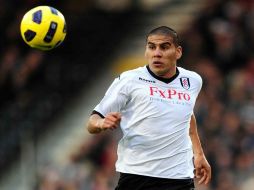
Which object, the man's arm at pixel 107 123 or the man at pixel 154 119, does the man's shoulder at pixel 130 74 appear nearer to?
the man at pixel 154 119

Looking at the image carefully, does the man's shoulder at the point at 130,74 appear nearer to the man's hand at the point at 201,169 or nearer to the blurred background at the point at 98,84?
the man's hand at the point at 201,169

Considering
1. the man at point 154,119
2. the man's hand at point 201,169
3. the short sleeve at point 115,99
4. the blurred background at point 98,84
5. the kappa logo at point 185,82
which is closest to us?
the short sleeve at point 115,99

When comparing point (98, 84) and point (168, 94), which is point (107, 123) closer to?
point (168, 94)

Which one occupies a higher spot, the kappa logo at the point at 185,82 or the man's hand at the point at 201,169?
the kappa logo at the point at 185,82

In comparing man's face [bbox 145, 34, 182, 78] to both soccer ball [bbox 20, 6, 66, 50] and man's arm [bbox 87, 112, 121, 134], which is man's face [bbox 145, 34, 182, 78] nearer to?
man's arm [bbox 87, 112, 121, 134]

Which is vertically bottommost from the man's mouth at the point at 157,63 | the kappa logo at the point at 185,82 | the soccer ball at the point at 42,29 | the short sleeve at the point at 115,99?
the short sleeve at the point at 115,99

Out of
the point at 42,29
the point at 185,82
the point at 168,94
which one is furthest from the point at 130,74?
the point at 42,29

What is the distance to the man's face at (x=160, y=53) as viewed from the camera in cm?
845

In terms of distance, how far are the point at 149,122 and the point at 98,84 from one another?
10.9 meters

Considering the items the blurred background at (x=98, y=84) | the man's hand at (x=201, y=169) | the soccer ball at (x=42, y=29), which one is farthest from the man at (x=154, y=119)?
the blurred background at (x=98, y=84)

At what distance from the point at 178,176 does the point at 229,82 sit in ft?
29.0

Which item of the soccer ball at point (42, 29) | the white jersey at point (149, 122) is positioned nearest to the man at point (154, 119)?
the white jersey at point (149, 122)

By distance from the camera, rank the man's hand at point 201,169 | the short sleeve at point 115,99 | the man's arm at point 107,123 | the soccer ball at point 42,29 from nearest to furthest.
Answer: the man's arm at point 107,123, the short sleeve at point 115,99, the man's hand at point 201,169, the soccer ball at point 42,29

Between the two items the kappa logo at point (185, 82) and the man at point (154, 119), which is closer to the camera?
the man at point (154, 119)
